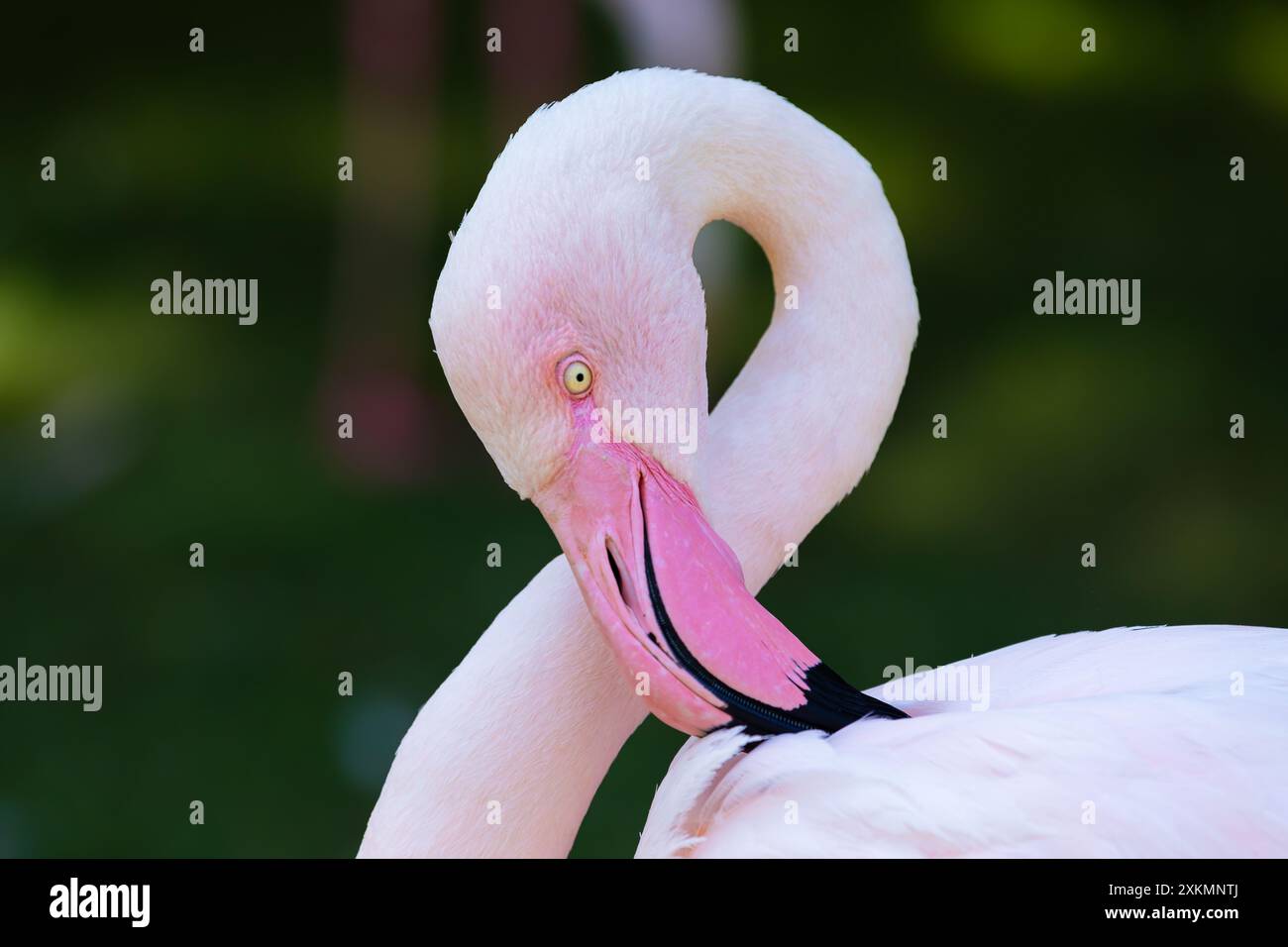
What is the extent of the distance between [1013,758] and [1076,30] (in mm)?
4768

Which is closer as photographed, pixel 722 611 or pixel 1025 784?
pixel 1025 784

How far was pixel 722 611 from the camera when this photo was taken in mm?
1767

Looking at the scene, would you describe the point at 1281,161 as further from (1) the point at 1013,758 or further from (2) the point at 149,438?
(1) the point at 1013,758

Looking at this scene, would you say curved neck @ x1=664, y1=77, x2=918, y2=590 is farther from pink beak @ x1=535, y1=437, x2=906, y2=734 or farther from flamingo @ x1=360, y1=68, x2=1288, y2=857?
pink beak @ x1=535, y1=437, x2=906, y2=734

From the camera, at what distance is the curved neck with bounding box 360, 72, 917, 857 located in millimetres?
1900

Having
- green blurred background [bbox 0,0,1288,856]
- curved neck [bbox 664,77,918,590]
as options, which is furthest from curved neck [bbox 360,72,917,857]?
green blurred background [bbox 0,0,1288,856]

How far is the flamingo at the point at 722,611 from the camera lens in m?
1.62

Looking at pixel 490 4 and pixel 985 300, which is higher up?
pixel 490 4

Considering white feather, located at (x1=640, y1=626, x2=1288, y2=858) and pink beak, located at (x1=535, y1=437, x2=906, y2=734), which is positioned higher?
pink beak, located at (x1=535, y1=437, x2=906, y2=734)

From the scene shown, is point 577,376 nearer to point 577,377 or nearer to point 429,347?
point 577,377

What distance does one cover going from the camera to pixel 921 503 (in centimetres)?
539

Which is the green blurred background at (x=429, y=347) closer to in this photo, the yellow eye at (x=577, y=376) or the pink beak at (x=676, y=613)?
the pink beak at (x=676, y=613)

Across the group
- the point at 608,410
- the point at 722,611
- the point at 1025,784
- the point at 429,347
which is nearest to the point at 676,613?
the point at 722,611
